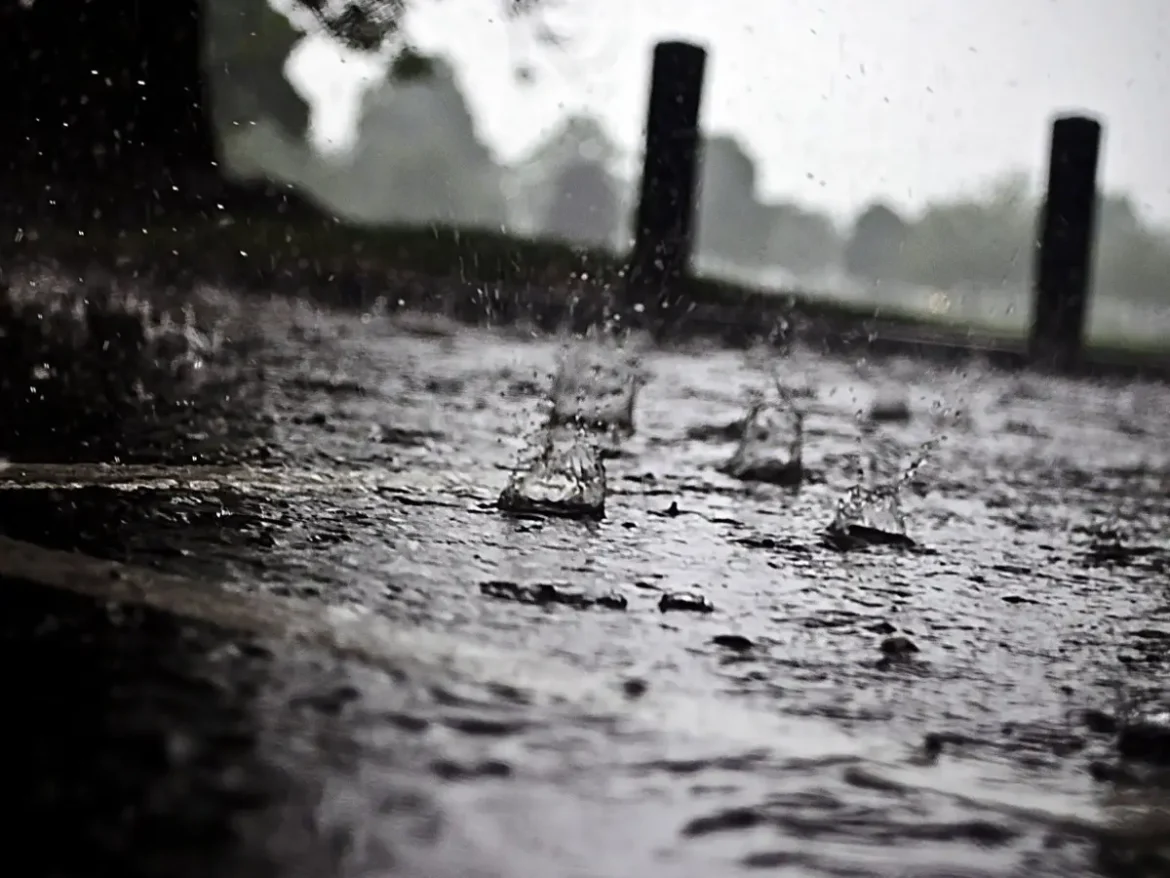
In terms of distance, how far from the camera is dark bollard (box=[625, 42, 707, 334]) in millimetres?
8305

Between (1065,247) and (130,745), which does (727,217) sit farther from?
(130,745)

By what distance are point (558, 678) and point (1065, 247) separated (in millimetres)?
9015

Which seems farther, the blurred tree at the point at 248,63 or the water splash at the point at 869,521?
the blurred tree at the point at 248,63

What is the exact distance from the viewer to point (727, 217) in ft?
33.2

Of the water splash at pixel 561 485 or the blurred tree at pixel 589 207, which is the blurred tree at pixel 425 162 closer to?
the blurred tree at pixel 589 207

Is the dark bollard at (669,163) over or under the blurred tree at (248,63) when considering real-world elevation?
under

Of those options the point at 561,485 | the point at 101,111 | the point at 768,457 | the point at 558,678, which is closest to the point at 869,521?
the point at 561,485

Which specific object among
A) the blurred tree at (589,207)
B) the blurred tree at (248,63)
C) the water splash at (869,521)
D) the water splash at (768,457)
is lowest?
the water splash at (869,521)

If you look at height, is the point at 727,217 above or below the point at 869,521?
above

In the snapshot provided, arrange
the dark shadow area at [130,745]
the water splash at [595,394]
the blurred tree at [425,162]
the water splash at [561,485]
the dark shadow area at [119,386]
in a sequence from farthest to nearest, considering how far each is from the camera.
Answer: the blurred tree at [425,162], the water splash at [595,394], the dark shadow area at [119,386], the water splash at [561,485], the dark shadow area at [130,745]

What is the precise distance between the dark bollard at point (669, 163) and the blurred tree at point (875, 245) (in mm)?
1097

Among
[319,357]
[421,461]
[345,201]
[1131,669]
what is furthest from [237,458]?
[345,201]

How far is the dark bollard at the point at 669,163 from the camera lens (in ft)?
27.2

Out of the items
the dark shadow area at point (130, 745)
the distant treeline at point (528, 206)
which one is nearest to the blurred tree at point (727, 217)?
the distant treeline at point (528, 206)
